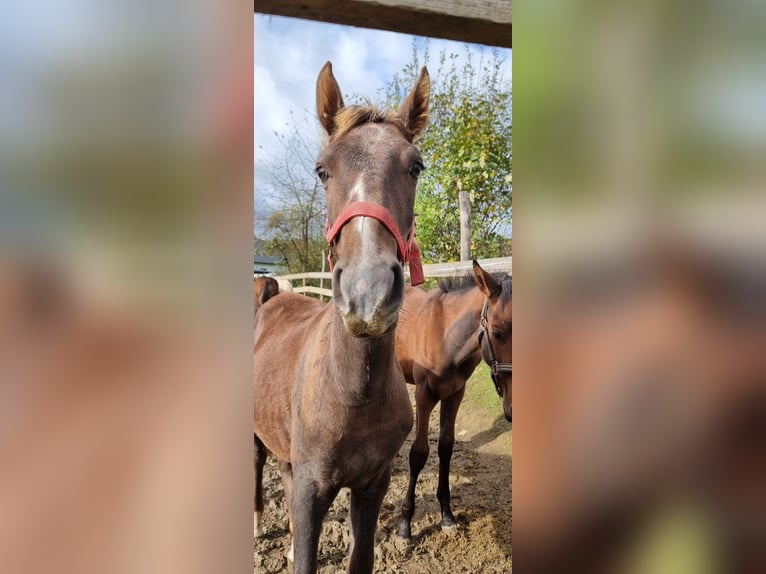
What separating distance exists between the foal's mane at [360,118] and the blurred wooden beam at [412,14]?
1.81 feet

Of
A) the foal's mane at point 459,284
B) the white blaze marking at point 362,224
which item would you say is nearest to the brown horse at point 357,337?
the white blaze marking at point 362,224

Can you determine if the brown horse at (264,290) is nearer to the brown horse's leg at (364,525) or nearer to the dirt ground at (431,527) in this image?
the dirt ground at (431,527)

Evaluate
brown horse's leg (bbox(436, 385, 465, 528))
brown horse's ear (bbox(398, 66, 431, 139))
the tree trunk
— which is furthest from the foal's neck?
the tree trunk

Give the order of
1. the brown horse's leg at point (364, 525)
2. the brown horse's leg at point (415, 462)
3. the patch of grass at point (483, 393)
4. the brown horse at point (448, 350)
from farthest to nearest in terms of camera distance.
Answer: the patch of grass at point (483, 393), the brown horse's leg at point (415, 462), the brown horse at point (448, 350), the brown horse's leg at point (364, 525)

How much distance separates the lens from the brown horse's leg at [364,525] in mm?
1812

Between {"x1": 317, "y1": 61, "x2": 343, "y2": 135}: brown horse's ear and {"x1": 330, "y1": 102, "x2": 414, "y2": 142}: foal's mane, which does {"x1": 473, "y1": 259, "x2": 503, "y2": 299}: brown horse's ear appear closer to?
{"x1": 330, "y1": 102, "x2": 414, "y2": 142}: foal's mane

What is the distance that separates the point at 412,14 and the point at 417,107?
2.69ft

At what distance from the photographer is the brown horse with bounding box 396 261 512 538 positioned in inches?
116

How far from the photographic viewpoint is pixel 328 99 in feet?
5.23

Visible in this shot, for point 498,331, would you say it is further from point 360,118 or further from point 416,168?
point 360,118

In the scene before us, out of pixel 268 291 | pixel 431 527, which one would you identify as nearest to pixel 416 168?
pixel 268 291
